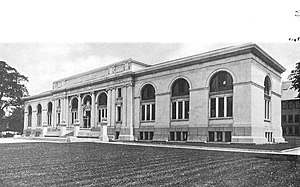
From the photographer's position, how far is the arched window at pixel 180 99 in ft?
76.4

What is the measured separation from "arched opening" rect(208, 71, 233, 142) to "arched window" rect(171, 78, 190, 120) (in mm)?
2250

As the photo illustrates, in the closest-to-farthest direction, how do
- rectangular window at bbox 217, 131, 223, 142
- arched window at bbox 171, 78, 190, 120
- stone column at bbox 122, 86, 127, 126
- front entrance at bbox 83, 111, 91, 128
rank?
1. rectangular window at bbox 217, 131, 223, 142
2. arched window at bbox 171, 78, 190, 120
3. stone column at bbox 122, 86, 127, 126
4. front entrance at bbox 83, 111, 91, 128

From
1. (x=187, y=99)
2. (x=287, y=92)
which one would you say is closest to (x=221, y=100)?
(x=187, y=99)

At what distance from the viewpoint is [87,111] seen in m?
32.5

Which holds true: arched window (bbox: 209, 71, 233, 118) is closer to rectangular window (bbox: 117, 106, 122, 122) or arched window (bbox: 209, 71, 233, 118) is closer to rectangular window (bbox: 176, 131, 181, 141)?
rectangular window (bbox: 176, 131, 181, 141)

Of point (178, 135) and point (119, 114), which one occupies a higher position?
point (119, 114)

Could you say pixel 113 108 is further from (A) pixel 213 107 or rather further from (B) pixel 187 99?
(A) pixel 213 107

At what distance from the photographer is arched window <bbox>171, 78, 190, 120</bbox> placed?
76.4 ft

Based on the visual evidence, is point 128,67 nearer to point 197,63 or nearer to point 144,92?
point 144,92

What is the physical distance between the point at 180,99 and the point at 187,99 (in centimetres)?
70

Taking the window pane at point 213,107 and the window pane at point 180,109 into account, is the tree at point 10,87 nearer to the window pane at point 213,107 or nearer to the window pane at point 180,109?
the window pane at point 213,107

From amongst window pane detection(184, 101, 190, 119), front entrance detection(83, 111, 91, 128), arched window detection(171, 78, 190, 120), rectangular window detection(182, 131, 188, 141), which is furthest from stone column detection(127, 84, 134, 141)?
front entrance detection(83, 111, 91, 128)

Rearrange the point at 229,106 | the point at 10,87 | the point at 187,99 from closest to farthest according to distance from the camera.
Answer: the point at 10,87
the point at 229,106
the point at 187,99

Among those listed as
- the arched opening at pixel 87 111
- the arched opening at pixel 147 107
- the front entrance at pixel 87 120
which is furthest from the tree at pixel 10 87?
the front entrance at pixel 87 120
